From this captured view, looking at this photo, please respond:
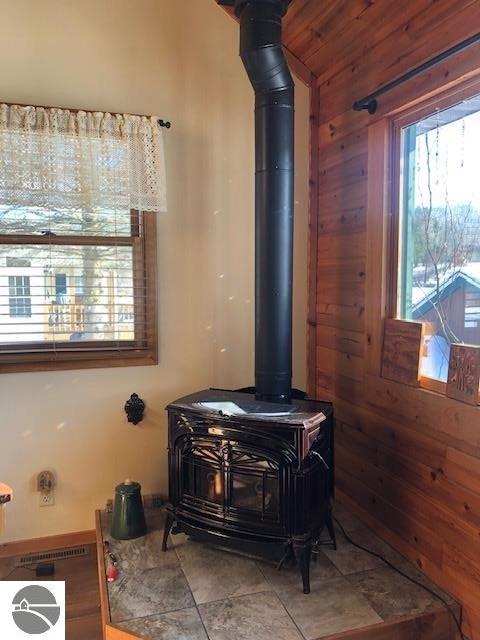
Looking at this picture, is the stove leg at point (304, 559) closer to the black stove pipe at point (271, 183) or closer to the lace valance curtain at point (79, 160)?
the black stove pipe at point (271, 183)

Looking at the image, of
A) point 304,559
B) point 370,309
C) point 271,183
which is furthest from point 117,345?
point 304,559

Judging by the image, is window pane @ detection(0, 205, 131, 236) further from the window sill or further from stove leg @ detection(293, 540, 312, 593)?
stove leg @ detection(293, 540, 312, 593)

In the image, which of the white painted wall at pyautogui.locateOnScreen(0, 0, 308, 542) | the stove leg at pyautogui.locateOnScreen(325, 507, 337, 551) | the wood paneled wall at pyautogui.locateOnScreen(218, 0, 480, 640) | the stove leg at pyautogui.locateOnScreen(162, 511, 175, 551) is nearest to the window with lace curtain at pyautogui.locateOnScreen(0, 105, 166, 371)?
the white painted wall at pyautogui.locateOnScreen(0, 0, 308, 542)

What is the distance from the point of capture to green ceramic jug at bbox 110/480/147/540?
100 inches

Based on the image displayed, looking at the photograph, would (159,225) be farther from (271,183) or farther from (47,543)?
(47,543)

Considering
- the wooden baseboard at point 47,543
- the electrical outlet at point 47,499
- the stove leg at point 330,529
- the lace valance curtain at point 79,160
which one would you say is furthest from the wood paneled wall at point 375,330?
the electrical outlet at point 47,499

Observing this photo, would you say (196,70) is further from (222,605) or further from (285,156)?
(222,605)

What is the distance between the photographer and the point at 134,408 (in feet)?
9.47

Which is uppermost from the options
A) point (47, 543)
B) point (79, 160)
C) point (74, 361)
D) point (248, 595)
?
point (79, 160)

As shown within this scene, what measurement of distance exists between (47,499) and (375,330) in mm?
1924

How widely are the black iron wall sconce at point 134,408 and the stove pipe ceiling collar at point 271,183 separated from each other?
0.77 m

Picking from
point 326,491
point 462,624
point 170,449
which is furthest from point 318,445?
point 462,624

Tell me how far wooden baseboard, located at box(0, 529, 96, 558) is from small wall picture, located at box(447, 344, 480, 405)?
6.70ft

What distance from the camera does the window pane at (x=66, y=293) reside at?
2705mm
